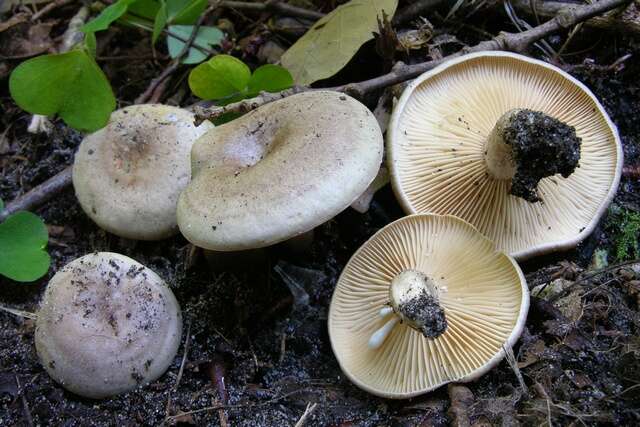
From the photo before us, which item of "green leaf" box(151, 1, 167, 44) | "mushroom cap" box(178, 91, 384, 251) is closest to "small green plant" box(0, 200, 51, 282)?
"mushroom cap" box(178, 91, 384, 251)

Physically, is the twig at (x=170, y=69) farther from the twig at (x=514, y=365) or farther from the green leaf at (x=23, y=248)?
the twig at (x=514, y=365)

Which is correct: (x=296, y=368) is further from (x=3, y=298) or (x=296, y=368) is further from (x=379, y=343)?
(x=3, y=298)

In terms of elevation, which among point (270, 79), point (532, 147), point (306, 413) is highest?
point (532, 147)

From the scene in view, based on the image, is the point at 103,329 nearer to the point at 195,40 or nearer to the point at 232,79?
the point at 232,79

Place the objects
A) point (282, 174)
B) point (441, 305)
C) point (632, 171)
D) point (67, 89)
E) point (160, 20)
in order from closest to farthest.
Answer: point (282, 174) → point (441, 305) → point (67, 89) → point (632, 171) → point (160, 20)

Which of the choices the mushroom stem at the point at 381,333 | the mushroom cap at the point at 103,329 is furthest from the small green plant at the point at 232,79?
the mushroom stem at the point at 381,333

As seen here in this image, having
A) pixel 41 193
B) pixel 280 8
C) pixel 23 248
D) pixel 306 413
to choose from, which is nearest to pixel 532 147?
pixel 306 413
